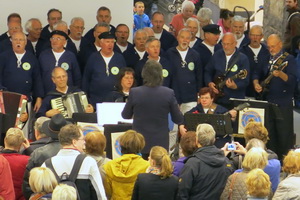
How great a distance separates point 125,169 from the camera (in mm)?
9234

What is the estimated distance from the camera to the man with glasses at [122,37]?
14.8 metres

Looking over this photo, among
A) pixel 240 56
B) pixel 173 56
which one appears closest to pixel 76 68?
pixel 173 56

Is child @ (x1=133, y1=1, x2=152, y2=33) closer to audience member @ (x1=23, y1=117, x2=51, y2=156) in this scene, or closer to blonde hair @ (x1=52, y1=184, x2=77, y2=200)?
audience member @ (x1=23, y1=117, x2=51, y2=156)

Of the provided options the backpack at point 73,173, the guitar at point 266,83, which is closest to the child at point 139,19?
the guitar at point 266,83

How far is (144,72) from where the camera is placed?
35.4ft

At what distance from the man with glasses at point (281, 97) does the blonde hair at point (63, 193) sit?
588 cm

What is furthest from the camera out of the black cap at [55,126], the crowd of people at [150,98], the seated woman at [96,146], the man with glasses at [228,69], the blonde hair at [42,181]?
the man with glasses at [228,69]

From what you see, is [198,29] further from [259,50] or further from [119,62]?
[119,62]

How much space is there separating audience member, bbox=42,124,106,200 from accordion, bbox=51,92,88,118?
10.3 feet

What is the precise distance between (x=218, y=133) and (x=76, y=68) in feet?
10.1

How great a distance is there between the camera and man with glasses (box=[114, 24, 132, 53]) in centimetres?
1482

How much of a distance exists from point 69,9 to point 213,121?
200 inches

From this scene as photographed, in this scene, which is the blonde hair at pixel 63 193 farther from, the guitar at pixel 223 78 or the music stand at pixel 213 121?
the guitar at pixel 223 78

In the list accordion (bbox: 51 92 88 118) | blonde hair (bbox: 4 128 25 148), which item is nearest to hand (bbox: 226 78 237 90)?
accordion (bbox: 51 92 88 118)
